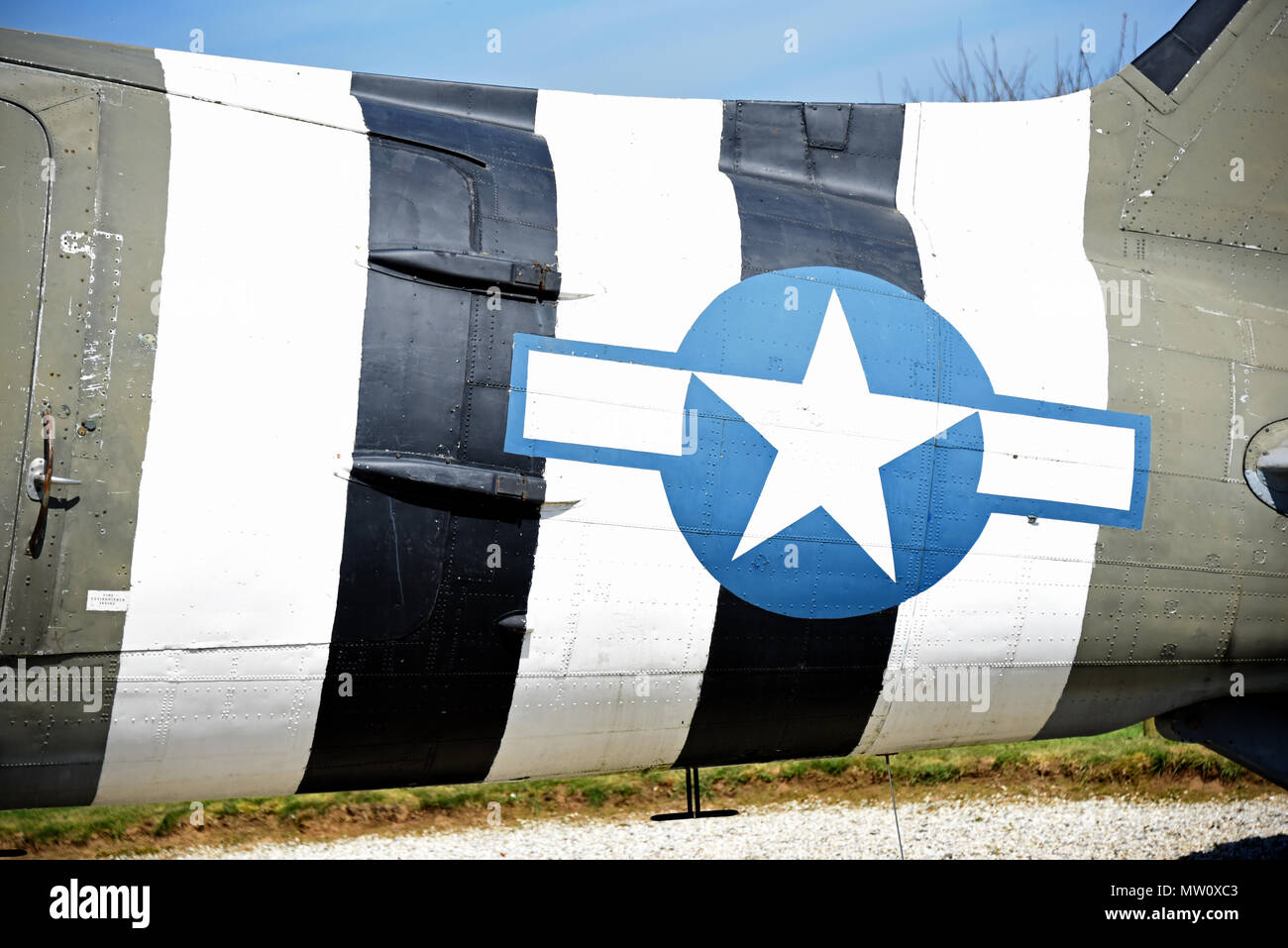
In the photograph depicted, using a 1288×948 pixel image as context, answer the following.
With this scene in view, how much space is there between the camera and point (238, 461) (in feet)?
15.7

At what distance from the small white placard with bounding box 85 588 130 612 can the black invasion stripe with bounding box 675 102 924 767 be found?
278 cm

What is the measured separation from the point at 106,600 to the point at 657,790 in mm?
7083

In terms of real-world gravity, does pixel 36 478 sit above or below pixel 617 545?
above

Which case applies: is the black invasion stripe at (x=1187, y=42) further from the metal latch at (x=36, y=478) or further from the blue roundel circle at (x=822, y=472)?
the metal latch at (x=36, y=478)

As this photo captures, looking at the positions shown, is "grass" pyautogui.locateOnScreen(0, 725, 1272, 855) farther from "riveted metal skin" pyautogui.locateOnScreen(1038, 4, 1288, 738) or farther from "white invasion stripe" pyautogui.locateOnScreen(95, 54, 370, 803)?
"white invasion stripe" pyautogui.locateOnScreen(95, 54, 370, 803)

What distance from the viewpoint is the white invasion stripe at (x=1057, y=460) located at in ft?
20.7

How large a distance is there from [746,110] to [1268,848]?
7.71 metres

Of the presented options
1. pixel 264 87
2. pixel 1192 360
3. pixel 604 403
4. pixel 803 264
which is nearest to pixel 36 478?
pixel 264 87

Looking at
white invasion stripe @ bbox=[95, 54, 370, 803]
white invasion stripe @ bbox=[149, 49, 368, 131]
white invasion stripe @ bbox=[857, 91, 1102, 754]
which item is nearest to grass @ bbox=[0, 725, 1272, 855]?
white invasion stripe @ bbox=[857, 91, 1102, 754]

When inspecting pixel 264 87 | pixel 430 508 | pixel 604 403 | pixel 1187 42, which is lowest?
pixel 430 508

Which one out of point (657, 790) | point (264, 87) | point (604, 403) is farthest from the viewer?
point (657, 790)

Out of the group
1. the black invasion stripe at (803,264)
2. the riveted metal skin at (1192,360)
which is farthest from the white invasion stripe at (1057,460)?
the black invasion stripe at (803,264)

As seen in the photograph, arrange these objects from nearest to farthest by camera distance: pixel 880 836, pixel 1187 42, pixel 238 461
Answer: pixel 238 461 < pixel 1187 42 < pixel 880 836

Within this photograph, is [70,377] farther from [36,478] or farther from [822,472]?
[822,472]
